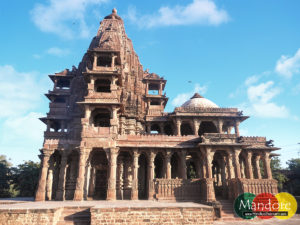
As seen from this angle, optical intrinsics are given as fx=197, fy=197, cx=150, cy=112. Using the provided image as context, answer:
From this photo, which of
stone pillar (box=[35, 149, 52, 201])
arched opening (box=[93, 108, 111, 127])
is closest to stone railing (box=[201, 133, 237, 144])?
arched opening (box=[93, 108, 111, 127])

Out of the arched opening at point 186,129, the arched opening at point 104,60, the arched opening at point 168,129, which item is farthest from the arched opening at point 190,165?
the arched opening at point 104,60

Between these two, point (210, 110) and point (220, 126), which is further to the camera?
point (210, 110)

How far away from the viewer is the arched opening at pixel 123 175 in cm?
2086

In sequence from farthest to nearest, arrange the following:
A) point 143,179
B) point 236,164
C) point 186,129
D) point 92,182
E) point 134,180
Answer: point 186,129, point 143,179, point 92,182, point 236,164, point 134,180

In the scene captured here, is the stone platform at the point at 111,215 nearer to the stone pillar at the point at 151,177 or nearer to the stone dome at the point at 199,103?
the stone pillar at the point at 151,177

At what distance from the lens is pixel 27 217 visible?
9469 mm

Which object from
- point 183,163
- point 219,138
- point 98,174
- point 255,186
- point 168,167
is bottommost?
point 255,186

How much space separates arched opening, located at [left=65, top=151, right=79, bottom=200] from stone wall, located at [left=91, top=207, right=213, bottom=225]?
13.5 m

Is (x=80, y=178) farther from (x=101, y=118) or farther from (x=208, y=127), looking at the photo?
(x=208, y=127)

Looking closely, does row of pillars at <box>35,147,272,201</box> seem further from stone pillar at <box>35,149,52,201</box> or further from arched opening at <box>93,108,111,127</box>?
arched opening at <box>93,108,111,127</box>

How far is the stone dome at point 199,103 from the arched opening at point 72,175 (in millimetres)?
18352

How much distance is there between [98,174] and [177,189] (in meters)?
10.00

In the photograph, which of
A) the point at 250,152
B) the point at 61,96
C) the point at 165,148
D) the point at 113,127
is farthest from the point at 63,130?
the point at 250,152

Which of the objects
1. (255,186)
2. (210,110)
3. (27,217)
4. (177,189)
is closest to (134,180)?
(177,189)
